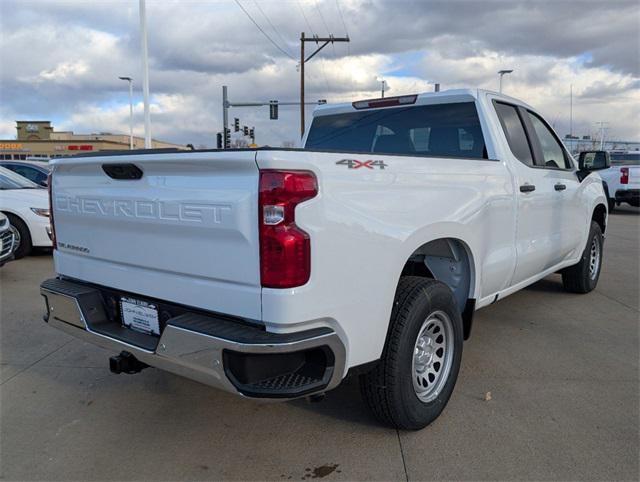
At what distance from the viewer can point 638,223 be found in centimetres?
1507

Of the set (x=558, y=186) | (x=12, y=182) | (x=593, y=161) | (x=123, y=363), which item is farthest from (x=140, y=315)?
(x=12, y=182)

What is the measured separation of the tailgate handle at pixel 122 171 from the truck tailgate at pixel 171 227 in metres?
0.02

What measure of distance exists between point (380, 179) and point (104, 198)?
1.55 m

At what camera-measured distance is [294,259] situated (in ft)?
7.39

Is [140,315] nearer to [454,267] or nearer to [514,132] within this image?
[454,267]

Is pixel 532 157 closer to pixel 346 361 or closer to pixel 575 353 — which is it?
pixel 575 353

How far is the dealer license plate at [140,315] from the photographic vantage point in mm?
2811

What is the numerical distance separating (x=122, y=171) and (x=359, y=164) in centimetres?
128

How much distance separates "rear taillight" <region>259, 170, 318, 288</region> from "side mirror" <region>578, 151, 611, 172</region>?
4260 mm

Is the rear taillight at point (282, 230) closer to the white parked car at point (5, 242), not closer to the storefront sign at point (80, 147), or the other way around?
the white parked car at point (5, 242)

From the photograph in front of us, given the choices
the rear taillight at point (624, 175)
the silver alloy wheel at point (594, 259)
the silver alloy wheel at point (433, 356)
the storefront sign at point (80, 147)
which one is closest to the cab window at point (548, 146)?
the silver alloy wheel at point (594, 259)

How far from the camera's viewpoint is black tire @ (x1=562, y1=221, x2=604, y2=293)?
611 cm

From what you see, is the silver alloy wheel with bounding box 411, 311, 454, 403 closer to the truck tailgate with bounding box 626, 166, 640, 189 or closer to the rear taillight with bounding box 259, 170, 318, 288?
the rear taillight with bounding box 259, 170, 318, 288

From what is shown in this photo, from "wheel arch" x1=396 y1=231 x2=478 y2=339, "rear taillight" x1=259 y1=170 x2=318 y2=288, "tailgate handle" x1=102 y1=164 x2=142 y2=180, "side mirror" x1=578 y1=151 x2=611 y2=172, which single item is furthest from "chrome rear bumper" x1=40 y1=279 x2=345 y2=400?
"side mirror" x1=578 y1=151 x2=611 y2=172
